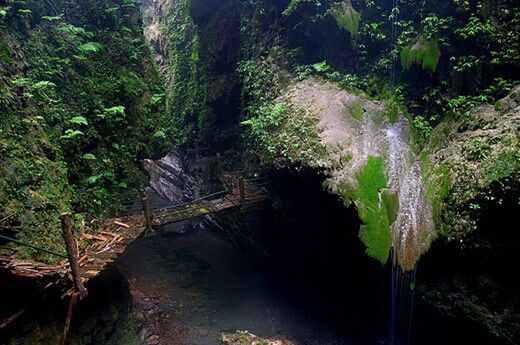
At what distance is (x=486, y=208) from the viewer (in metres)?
8.02

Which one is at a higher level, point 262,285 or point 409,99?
point 409,99

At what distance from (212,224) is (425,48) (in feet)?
40.6

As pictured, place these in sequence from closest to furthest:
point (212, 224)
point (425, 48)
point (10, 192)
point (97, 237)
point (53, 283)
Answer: point (53, 283) → point (10, 192) → point (97, 237) → point (425, 48) → point (212, 224)

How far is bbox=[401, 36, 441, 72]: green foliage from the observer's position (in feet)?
36.1

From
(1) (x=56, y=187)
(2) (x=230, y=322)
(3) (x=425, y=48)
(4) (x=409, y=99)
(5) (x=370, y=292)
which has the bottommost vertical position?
(2) (x=230, y=322)

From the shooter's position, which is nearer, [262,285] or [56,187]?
[56,187]

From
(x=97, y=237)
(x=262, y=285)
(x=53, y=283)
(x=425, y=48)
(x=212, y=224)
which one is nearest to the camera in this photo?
(x=53, y=283)

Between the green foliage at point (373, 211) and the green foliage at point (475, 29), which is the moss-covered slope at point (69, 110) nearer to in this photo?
the green foliage at point (373, 211)

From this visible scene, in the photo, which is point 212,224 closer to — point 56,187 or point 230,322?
point 230,322

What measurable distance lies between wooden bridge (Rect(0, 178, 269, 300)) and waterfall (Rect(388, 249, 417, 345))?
5.48 meters

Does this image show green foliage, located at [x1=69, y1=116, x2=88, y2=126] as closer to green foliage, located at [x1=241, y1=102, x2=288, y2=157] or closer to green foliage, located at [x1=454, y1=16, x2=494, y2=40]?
green foliage, located at [x1=241, y1=102, x2=288, y2=157]

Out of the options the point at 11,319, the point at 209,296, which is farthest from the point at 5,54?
the point at 209,296

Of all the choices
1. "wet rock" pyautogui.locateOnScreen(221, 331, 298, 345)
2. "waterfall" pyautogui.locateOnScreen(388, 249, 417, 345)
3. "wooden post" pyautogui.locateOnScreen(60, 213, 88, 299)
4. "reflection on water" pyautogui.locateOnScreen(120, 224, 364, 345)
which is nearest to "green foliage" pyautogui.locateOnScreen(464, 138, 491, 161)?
"waterfall" pyautogui.locateOnScreen(388, 249, 417, 345)

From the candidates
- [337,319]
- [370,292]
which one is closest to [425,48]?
[370,292]
